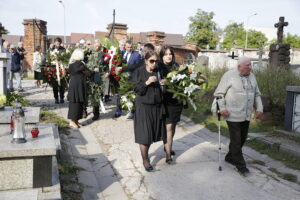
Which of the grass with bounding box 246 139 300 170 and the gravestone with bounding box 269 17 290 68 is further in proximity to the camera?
the gravestone with bounding box 269 17 290 68

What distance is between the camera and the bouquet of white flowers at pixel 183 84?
201 inches

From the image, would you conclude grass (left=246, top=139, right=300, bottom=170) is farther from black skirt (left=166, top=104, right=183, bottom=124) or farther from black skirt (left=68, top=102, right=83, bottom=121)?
black skirt (left=68, top=102, right=83, bottom=121)

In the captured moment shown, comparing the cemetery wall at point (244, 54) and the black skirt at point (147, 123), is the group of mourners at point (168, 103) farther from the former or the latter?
the cemetery wall at point (244, 54)

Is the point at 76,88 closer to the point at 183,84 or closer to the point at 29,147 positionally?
the point at 183,84

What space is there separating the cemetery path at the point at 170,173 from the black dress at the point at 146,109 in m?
0.61

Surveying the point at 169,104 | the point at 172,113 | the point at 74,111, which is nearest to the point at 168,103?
the point at 169,104

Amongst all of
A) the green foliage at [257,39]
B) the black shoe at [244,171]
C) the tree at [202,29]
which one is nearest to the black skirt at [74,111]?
the black shoe at [244,171]

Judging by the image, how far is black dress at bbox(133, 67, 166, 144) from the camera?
4.86m

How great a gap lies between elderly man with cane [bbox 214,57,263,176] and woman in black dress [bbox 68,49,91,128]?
362 centimetres

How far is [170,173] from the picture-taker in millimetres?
4969

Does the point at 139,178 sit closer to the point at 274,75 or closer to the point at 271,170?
the point at 271,170

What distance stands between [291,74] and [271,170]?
18.1ft

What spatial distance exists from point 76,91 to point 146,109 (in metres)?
3.09

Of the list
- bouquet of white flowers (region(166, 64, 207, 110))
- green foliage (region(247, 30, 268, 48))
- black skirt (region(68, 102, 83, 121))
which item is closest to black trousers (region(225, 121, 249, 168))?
bouquet of white flowers (region(166, 64, 207, 110))
